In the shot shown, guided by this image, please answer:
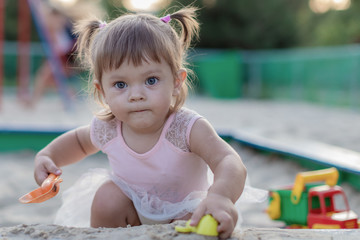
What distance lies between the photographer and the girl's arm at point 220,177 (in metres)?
1.12

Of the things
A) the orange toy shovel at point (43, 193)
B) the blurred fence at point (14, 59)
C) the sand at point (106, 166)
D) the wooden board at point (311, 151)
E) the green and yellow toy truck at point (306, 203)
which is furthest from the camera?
the blurred fence at point (14, 59)

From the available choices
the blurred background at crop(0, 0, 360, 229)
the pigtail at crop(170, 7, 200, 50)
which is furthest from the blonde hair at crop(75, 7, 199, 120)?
the blurred background at crop(0, 0, 360, 229)

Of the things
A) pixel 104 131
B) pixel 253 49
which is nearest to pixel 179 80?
pixel 104 131

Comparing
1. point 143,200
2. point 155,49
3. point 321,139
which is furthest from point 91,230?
point 321,139

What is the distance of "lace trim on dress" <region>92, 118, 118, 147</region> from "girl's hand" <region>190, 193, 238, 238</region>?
0.58 m

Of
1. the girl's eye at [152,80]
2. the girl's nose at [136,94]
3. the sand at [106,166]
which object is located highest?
the girl's eye at [152,80]

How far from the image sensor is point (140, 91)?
1.37 metres

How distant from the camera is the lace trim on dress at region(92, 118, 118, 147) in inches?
63.6

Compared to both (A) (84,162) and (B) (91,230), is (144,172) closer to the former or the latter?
(B) (91,230)

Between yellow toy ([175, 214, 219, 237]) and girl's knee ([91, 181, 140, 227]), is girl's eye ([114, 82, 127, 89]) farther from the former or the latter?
yellow toy ([175, 214, 219, 237])

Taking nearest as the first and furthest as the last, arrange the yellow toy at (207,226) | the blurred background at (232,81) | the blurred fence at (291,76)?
the yellow toy at (207,226) → the blurred background at (232,81) → the blurred fence at (291,76)

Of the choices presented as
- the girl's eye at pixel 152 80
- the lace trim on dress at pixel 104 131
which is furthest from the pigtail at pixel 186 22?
the lace trim on dress at pixel 104 131

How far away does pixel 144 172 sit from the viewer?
1547 millimetres

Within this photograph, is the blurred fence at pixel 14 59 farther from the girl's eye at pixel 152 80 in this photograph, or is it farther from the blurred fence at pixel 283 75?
the girl's eye at pixel 152 80
